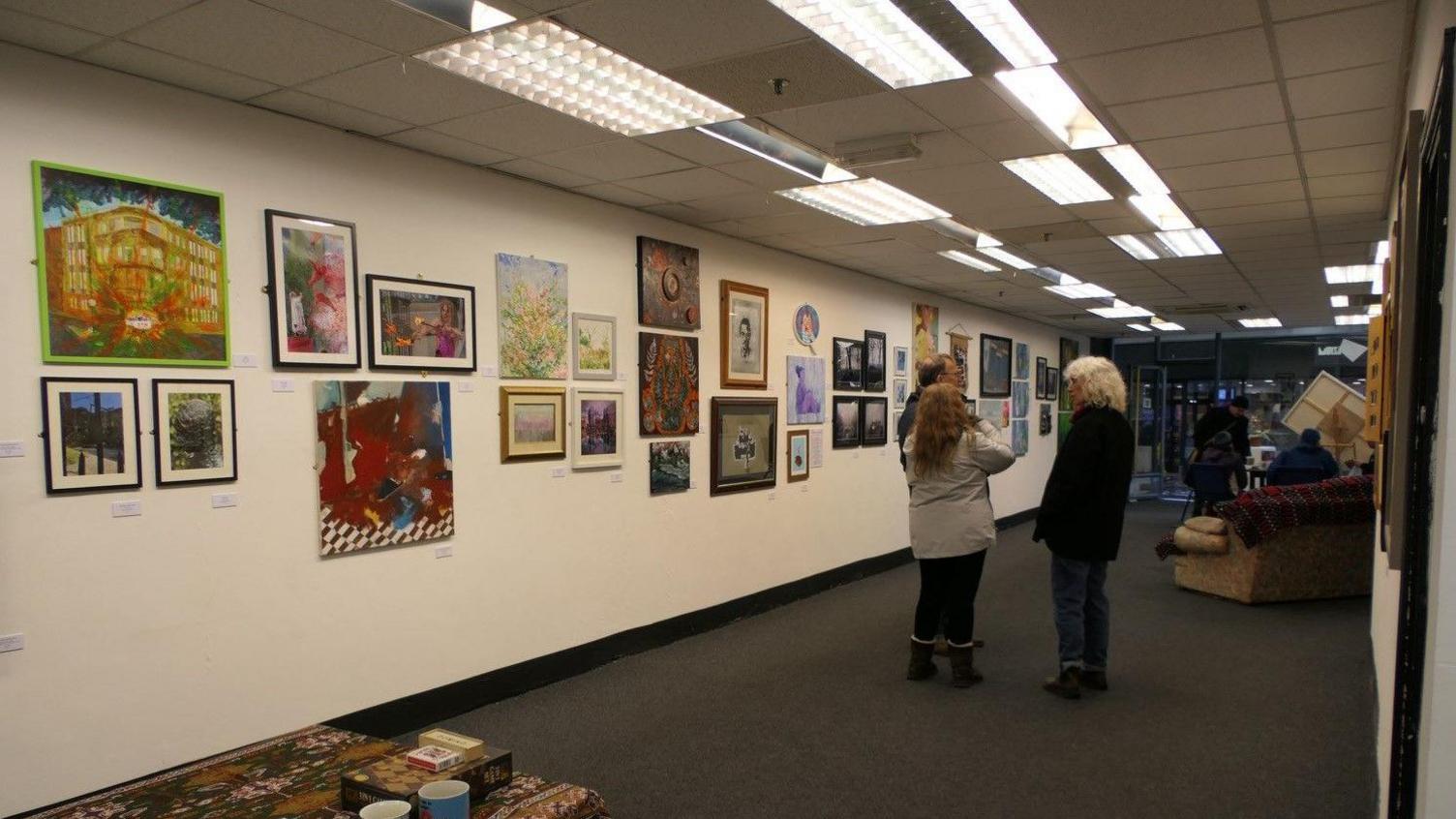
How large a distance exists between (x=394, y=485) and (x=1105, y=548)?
10.5ft

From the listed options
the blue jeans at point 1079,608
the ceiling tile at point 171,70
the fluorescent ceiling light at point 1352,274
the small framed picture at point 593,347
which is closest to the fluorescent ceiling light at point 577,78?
the ceiling tile at point 171,70

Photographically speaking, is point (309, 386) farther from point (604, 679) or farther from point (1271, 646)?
point (1271, 646)

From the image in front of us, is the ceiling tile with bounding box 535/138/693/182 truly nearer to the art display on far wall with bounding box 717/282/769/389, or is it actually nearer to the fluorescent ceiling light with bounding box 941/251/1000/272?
the art display on far wall with bounding box 717/282/769/389

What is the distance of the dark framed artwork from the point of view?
552 cm

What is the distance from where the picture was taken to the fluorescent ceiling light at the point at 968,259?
6309mm

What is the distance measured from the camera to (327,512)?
136 inches

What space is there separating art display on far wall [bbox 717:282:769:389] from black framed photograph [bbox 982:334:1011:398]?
4.49 metres

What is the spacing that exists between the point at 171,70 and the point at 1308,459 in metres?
8.38

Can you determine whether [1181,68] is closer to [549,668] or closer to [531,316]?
[531,316]

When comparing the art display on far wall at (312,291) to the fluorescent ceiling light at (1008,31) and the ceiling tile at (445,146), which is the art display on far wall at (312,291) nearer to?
the ceiling tile at (445,146)

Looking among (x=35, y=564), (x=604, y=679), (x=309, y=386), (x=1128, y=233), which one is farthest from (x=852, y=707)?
(x=1128, y=233)

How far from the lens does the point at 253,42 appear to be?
2609mm

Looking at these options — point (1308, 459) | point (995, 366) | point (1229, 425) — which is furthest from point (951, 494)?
point (1229, 425)

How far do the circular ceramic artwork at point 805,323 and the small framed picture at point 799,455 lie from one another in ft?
2.34
